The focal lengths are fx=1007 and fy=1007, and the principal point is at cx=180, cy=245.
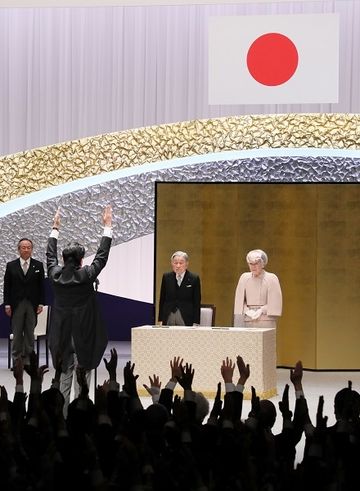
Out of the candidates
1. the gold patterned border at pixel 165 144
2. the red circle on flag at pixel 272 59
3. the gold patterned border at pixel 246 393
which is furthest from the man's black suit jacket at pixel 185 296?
the red circle on flag at pixel 272 59

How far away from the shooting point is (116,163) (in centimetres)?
984

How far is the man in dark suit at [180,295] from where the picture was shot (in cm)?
836

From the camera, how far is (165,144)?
31.9ft

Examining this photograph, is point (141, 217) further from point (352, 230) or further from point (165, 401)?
point (165, 401)

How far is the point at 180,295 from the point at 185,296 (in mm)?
43

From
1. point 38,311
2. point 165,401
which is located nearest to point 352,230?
point 38,311

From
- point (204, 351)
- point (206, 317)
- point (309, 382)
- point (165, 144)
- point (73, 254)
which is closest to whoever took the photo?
point (73, 254)

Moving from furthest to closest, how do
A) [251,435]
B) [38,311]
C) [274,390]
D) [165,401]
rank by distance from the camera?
[38,311], [274,390], [165,401], [251,435]

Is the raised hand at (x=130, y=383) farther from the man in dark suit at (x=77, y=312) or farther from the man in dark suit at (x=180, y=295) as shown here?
the man in dark suit at (x=180, y=295)

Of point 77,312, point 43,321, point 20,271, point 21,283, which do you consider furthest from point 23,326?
point 77,312

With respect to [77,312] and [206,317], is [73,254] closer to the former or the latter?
[77,312]

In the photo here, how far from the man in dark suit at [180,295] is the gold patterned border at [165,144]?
1.68 m

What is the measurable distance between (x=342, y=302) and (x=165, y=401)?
639cm

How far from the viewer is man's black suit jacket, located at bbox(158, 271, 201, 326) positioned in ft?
27.5
